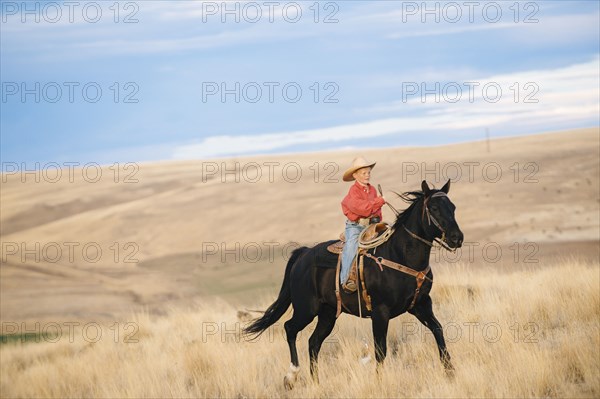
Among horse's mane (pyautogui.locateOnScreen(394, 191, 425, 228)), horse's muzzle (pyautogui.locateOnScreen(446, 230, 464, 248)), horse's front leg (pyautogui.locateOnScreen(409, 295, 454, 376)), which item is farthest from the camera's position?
horse's mane (pyautogui.locateOnScreen(394, 191, 425, 228))

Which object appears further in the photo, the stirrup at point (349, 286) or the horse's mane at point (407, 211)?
the stirrup at point (349, 286)

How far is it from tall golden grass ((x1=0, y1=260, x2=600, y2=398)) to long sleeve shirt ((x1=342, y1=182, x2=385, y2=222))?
185cm

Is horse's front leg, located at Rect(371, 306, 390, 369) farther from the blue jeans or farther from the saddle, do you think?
the saddle

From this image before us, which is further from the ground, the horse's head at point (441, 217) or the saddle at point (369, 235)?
the horse's head at point (441, 217)

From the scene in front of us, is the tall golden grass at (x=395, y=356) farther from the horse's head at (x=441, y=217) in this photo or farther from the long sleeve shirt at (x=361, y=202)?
the long sleeve shirt at (x=361, y=202)

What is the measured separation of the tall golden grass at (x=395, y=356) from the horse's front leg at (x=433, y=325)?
165 millimetres

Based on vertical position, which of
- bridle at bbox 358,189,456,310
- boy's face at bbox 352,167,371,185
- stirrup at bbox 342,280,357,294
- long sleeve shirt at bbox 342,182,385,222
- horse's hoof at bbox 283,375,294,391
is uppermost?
boy's face at bbox 352,167,371,185

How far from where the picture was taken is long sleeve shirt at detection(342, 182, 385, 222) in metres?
8.57

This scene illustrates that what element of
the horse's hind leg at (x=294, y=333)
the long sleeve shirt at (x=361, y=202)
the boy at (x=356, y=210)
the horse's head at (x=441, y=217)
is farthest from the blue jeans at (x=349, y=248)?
the horse's head at (x=441, y=217)

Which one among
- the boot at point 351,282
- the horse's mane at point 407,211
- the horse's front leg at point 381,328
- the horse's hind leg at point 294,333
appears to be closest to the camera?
the horse's front leg at point 381,328

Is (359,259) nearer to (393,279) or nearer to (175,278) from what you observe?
(393,279)

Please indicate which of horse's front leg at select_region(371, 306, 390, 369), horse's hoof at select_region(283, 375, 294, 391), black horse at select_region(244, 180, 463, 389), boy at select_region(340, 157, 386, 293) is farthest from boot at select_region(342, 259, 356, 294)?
horse's hoof at select_region(283, 375, 294, 391)

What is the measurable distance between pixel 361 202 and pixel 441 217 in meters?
1.14

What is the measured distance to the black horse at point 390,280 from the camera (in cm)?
795
